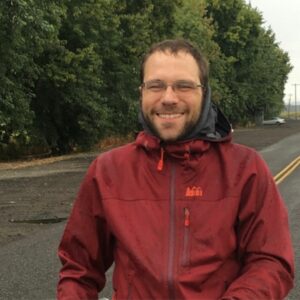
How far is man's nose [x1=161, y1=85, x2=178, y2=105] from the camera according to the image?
2.25 meters

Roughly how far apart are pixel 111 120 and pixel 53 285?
25.8m

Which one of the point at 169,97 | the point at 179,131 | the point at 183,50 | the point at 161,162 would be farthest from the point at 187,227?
the point at 183,50

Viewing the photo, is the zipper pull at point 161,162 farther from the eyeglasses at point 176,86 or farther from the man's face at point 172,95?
the eyeglasses at point 176,86

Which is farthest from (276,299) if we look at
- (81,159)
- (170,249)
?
(81,159)

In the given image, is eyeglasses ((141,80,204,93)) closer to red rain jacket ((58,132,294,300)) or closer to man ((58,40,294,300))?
man ((58,40,294,300))

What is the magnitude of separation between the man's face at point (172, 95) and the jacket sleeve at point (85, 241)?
1.16ft

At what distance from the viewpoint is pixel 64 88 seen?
28984mm

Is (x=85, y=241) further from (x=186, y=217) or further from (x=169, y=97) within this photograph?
(x=169, y=97)

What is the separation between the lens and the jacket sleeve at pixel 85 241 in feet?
7.59

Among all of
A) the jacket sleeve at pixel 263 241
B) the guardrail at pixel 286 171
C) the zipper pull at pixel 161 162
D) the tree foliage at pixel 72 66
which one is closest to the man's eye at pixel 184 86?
the zipper pull at pixel 161 162

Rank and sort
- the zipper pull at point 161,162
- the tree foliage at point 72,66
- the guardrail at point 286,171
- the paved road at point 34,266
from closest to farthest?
the zipper pull at point 161,162, the paved road at point 34,266, the guardrail at point 286,171, the tree foliage at point 72,66

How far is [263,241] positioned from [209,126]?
46cm

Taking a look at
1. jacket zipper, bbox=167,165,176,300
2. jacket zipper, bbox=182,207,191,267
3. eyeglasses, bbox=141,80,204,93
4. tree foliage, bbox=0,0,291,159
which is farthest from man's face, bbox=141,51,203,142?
tree foliage, bbox=0,0,291,159

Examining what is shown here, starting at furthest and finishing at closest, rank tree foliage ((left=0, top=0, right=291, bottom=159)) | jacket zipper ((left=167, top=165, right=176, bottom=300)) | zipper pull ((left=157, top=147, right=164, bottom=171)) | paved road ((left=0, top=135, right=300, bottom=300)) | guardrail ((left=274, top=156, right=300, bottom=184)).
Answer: tree foliage ((left=0, top=0, right=291, bottom=159)) → guardrail ((left=274, top=156, right=300, bottom=184)) → paved road ((left=0, top=135, right=300, bottom=300)) → zipper pull ((left=157, top=147, right=164, bottom=171)) → jacket zipper ((left=167, top=165, right=176, bottom=300))
